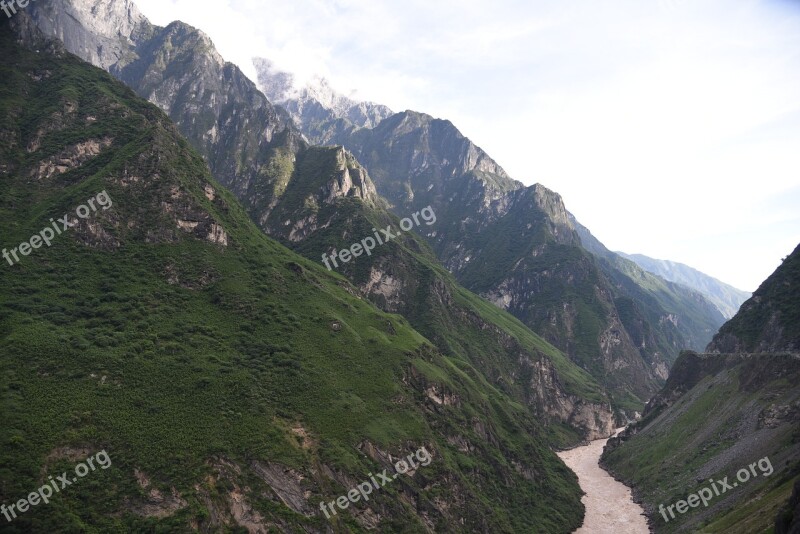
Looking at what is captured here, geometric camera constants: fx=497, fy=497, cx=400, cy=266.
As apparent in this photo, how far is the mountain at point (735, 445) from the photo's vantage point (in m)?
106

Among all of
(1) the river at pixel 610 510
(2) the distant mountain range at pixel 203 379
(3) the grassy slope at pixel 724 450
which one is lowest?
(1) the river at pixel 610 510

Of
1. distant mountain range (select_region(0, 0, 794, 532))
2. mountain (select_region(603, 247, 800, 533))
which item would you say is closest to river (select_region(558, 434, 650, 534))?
mountain (select_region(603, 247, 800, 533))

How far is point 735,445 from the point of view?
143m

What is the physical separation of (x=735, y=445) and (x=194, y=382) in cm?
15003

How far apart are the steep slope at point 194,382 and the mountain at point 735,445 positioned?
1199 inches

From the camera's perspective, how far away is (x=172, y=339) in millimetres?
133125

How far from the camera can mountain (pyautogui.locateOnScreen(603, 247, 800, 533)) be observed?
106m

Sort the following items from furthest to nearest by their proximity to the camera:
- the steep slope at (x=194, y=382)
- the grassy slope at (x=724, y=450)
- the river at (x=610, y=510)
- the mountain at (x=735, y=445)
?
the river at (x=610, y=510)
the mountain at (x=735, y=445)
the grassy slope at (x=724, y=450)
the steep slope at (x=194, y=382)

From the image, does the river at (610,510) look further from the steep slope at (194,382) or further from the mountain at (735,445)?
the steep slope at (194,382)

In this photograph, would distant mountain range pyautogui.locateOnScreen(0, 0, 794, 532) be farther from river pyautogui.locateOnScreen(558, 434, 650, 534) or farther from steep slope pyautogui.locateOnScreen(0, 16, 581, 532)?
river pyautogui.locateOnScreen(558, 434, 650, 534)

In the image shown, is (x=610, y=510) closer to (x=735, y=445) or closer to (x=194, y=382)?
(x=735, y=445)

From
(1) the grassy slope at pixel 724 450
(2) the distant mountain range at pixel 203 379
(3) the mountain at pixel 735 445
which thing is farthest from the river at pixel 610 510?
(2) the distant mountain range at pixel 203 379

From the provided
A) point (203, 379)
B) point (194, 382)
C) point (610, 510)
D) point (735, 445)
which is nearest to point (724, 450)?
point (735, 445)

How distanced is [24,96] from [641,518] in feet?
881
